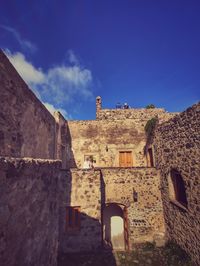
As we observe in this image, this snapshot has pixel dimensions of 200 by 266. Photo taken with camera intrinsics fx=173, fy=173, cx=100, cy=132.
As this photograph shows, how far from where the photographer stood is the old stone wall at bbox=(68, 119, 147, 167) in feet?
45.7

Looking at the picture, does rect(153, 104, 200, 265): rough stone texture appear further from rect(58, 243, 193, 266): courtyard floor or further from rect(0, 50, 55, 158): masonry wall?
rect(0, 50, 55, 158): masonry wall

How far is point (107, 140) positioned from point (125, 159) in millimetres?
2118

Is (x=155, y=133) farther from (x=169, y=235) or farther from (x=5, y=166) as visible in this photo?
(x=5, y=166)

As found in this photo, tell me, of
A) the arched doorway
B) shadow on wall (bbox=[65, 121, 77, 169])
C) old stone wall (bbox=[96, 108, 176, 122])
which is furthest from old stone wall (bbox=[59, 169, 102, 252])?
old stone wall (bbox=[96, 108, 176, 122])

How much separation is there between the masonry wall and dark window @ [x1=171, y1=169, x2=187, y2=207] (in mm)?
6957

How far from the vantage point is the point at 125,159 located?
552 inches

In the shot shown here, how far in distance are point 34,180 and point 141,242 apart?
357 inches

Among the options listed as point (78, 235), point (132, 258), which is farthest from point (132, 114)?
point (132, 258)

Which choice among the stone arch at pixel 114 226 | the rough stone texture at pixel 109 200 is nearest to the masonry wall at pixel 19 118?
the rough stone texture at pixel 109 200

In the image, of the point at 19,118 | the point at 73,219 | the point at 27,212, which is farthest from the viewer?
the point at 73,219

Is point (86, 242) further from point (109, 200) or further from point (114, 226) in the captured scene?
point (114, 226)

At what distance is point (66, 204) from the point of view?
849 centimetres

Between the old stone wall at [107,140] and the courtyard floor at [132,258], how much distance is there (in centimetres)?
632

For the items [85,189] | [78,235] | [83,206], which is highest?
[85,189]
